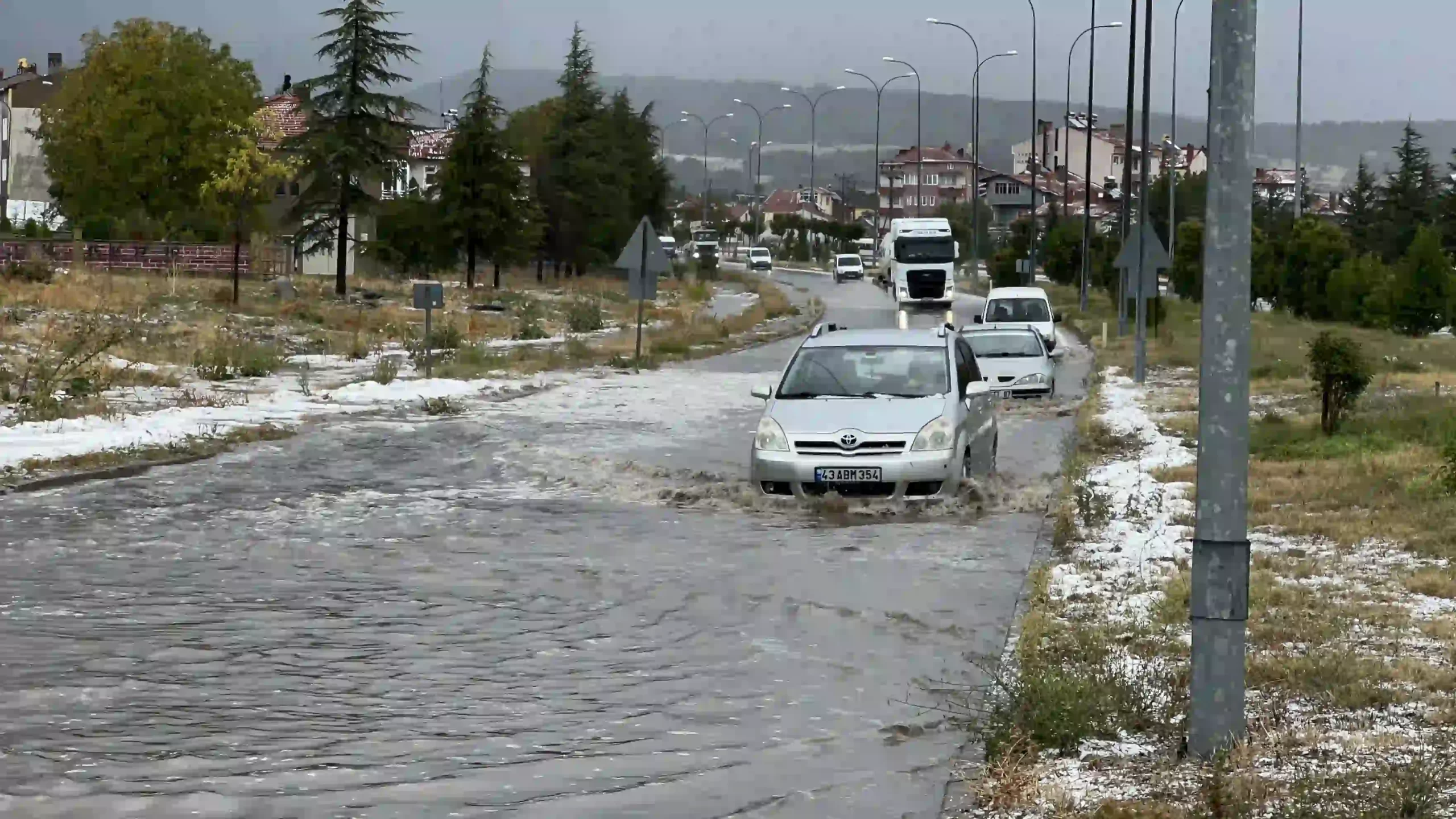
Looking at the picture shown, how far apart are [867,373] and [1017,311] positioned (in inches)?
1222

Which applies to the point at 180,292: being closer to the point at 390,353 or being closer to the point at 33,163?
the point at 390,353

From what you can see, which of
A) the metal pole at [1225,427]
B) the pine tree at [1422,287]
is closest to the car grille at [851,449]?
the metal pole at [1225,427]

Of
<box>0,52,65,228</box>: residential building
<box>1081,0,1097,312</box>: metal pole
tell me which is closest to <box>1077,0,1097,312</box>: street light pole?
<box>1081,0,1097,312</box>: metal pole

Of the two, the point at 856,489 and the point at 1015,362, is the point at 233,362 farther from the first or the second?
the point at 856,489

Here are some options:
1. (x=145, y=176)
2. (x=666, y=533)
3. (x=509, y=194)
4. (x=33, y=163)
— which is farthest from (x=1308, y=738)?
(x=33, y=163)

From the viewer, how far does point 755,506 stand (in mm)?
17031

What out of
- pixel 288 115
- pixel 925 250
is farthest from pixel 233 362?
pixel 288 115

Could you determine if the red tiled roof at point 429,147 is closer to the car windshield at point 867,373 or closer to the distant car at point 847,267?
the distant car at point 847,267

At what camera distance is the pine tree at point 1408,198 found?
103 m

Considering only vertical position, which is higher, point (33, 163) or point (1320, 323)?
point (33, 163)

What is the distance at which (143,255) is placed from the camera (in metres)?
74.2

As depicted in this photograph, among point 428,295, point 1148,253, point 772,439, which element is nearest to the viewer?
point 772,439

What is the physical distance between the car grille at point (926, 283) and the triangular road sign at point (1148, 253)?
141ft

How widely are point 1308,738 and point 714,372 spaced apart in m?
32.0
